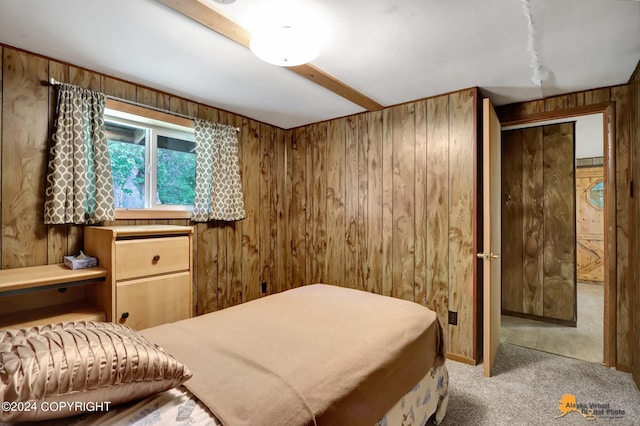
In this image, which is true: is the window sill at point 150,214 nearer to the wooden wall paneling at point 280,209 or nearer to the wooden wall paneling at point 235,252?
the wooden wall paneling at point 235,252

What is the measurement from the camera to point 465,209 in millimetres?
2490

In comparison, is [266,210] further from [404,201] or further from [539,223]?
[539,223]

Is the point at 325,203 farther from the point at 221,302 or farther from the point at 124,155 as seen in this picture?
the point at 124,155

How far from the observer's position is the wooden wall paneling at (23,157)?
1.85m

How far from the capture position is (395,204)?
288cm

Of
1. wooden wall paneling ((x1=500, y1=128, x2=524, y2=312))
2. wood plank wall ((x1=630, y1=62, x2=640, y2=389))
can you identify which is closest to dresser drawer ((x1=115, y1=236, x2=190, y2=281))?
wood plank wall ((x1=630, y1=62, x2=640, y2=389))

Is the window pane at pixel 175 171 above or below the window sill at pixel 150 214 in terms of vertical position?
above

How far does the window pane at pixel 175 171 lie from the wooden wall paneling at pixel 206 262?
0.31 m

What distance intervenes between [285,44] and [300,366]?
5.22 feet

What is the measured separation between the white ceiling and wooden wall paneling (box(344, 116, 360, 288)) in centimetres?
61

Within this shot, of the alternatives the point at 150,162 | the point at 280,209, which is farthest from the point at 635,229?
the point at 150,162

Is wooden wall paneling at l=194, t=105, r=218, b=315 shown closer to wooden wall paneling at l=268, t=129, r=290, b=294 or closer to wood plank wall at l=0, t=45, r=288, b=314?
wood plank wall at l=0, t=45, r=288, b=314

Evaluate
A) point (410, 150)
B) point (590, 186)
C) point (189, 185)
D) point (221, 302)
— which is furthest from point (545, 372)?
point (590, 186)

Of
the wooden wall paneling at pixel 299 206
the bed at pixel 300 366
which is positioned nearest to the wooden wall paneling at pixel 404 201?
the bed at pixel 300 366
